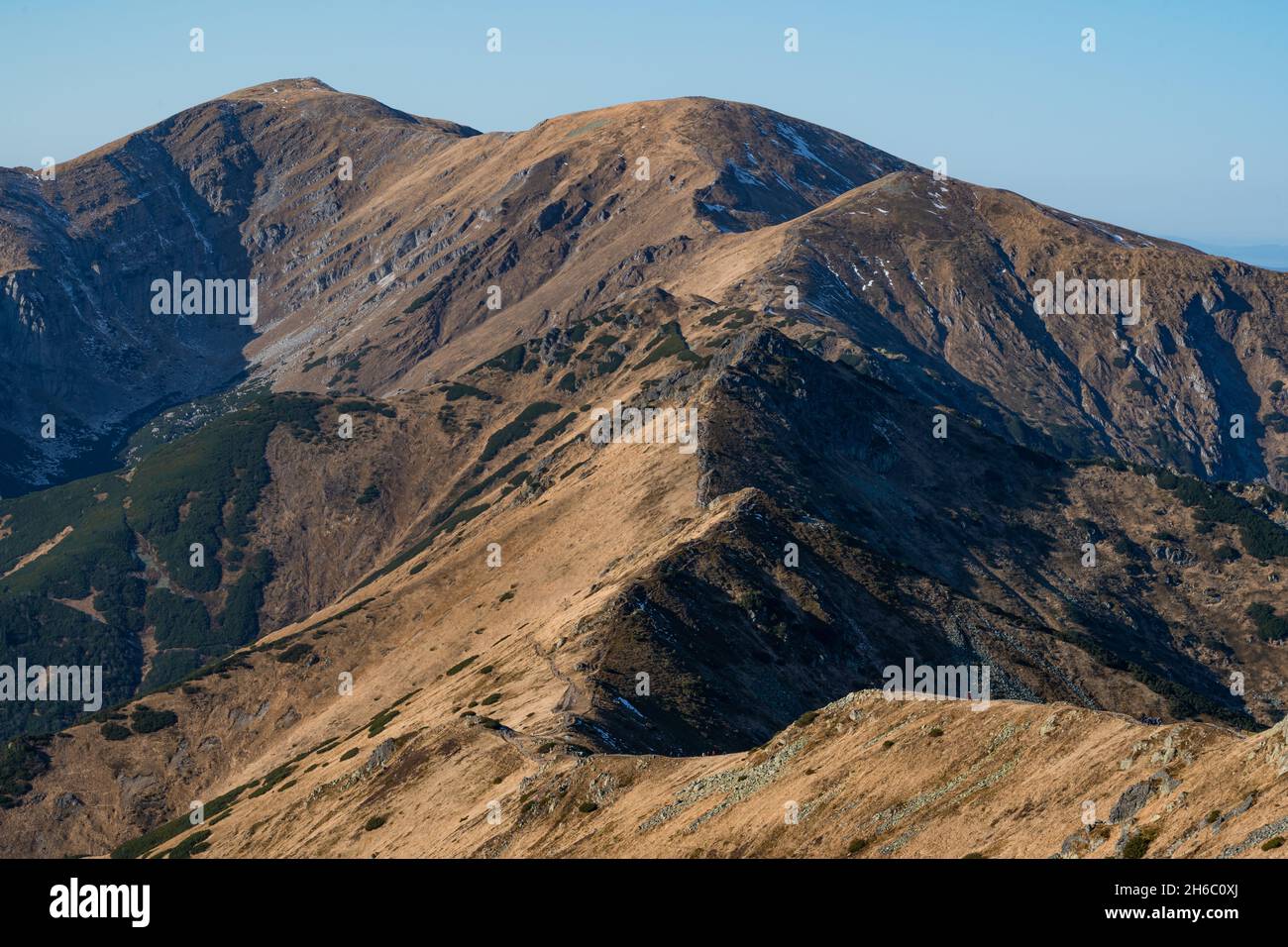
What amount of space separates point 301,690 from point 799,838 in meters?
114

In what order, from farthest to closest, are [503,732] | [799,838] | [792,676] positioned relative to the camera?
[792,676] < [503,732] < [799,838]

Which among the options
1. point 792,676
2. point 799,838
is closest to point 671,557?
point 792,676

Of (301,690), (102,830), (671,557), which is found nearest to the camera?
(671,557)

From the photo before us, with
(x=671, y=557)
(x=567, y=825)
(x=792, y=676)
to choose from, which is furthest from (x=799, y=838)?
(x=671, y=557)

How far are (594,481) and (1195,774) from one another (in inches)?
5234

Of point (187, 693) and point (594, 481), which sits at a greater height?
point (594, 481)

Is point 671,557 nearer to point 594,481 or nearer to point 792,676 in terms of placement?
point 792,676

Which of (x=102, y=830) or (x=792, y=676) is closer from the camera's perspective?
(x=792, y=676)

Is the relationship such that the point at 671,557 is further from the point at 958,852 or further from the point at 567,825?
the point at 958,852

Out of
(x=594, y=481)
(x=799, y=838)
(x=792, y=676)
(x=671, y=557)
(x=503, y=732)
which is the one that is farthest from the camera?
(x=594, y=481)

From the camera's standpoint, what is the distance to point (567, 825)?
7838 cm

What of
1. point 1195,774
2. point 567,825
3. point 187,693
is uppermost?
point 1195,774
